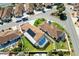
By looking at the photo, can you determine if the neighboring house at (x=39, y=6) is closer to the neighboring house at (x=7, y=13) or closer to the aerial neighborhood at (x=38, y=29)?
the aerial neighborhood at (x=38, y=29)

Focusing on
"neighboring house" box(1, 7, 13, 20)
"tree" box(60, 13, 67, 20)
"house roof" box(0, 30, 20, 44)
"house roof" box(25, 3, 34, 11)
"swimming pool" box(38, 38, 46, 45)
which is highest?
"house roof" box(25, 3, 34, 11)


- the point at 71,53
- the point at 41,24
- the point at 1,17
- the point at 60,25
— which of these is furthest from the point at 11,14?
the point at 71,53

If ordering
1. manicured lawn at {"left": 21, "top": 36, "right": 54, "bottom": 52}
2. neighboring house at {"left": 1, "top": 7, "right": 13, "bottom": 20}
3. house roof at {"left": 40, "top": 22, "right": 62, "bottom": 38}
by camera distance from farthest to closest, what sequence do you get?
neighboring house at {"left": 1, "top": 7, "right": 13, "bottom": 20}
house roof at {"left": 40, "top": 22, "right": 62, "bottom": 38}
manicured lawn at {"left": 21, "top": 36, "right": 54, "bottom": 52}

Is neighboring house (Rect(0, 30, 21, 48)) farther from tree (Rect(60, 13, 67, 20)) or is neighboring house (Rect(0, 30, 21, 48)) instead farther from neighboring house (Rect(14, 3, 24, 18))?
tree (Rect(60, 13, 67, 20))

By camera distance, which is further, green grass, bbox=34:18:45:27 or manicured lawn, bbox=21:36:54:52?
green grass, bbox=34:18:45:27

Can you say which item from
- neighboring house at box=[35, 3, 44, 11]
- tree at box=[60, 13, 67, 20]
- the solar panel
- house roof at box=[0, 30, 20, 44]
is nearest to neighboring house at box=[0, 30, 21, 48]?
house roof at box=[0, 30, 20, 44]

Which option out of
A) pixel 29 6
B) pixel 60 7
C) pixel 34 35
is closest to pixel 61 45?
pixel 34 35

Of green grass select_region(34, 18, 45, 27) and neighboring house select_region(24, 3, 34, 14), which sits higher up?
neighboring house select_region(24, 3, 34, 14)
